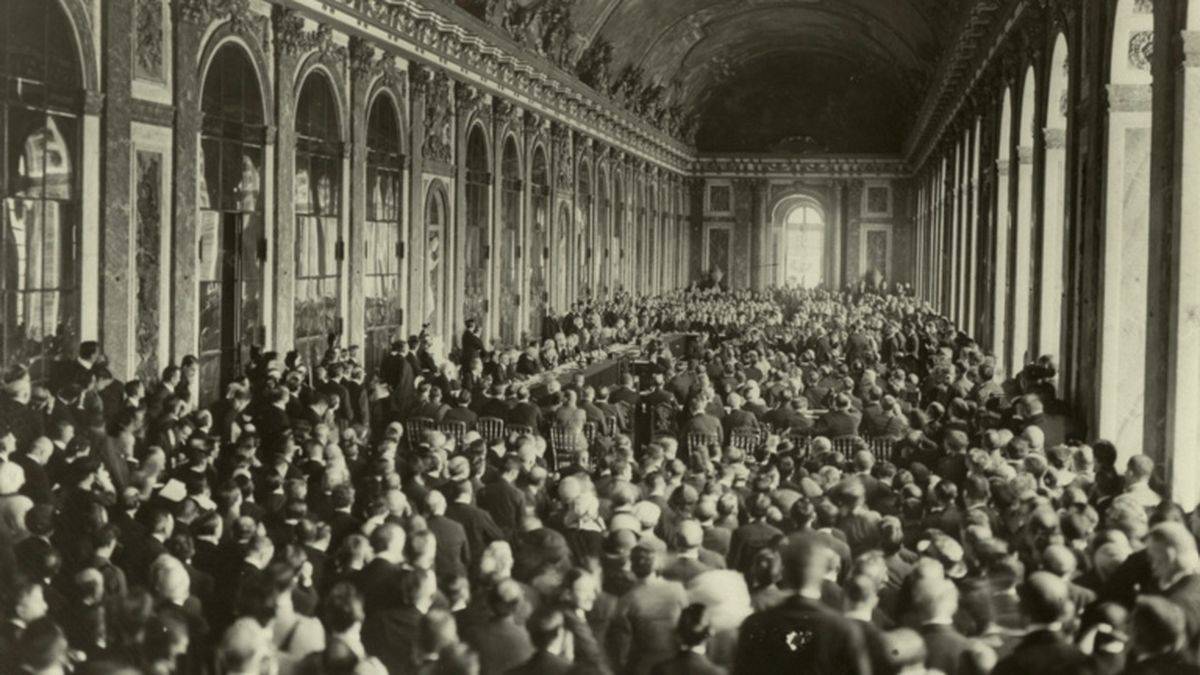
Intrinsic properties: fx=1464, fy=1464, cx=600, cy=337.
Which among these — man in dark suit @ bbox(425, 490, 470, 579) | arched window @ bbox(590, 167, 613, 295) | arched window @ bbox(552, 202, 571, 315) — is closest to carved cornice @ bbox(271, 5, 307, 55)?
man in dark suit @ bbox(425, 490, 470, 579)

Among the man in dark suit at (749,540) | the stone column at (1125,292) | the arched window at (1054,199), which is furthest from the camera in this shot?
the arched window at (1054,199)

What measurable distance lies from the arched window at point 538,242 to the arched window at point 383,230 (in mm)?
8761

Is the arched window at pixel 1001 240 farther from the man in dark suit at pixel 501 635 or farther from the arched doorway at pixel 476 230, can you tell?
the man in dark suit at pixel 501 635

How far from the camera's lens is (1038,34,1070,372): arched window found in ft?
62.0

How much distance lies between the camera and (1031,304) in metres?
20.8

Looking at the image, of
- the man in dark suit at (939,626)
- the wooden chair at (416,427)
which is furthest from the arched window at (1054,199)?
the man in dark suit at (939,626)

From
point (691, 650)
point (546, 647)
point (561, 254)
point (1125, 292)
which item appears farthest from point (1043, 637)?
point (561, 254)

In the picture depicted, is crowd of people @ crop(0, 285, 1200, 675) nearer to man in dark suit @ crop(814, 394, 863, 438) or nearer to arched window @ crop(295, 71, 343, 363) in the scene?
man in dark suit @ crop(814, 394, 863, 438)

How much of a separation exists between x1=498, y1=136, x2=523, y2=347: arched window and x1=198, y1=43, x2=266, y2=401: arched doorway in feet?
38.9

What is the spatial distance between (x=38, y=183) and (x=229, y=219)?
4.50 m

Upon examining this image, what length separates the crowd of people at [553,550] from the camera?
6.24 m

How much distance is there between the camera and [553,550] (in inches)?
328

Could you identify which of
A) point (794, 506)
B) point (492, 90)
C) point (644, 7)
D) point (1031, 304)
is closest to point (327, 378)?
point (794, 506)

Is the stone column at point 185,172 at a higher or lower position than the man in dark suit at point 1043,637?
higher
